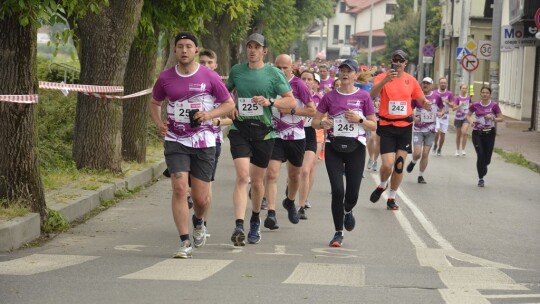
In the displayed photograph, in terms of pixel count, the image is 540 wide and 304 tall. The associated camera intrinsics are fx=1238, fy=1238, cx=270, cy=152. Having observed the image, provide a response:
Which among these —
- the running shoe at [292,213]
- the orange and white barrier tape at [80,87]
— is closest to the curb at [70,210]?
the orange and white barrier tape at [80,87]

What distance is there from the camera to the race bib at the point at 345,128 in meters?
12.1

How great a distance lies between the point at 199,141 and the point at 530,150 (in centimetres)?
2078

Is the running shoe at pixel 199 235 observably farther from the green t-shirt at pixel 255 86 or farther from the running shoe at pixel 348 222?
the running shoe at pixel 348 222

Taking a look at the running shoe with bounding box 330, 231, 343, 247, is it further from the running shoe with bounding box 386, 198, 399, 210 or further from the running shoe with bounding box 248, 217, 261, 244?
the running shoe with bounding box 386, 198, 399, 210

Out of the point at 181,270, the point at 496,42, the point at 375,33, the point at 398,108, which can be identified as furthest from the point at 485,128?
the point at 375,33

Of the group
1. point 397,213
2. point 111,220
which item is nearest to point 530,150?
point 397,213

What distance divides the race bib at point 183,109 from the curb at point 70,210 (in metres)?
1.85

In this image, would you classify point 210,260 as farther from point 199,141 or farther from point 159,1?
point 159,1

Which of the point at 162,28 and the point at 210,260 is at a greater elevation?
the point at 162,28

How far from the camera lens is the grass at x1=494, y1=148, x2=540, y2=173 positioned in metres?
25.6

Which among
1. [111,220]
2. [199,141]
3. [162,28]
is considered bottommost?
[111,220]

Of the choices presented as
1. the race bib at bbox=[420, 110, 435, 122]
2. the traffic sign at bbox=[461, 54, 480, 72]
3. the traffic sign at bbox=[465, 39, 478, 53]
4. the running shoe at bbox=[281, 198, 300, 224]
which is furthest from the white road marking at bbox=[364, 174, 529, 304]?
the traffic sign at bbox=[465, 39, 478, 53]

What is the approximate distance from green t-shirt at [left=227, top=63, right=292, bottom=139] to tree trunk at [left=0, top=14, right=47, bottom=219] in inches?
81.1

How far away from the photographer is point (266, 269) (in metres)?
9.82
